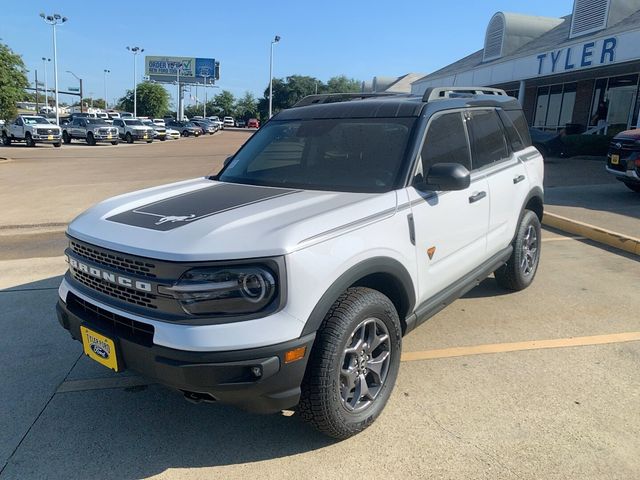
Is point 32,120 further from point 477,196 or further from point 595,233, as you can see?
point 477,196

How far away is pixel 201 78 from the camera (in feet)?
322

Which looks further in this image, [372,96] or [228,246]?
[372,96]

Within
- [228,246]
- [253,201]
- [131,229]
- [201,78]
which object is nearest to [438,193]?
[253,201]

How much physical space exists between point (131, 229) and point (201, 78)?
4043 inches

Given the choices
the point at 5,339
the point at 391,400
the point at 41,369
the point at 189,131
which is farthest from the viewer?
the point at 189,131

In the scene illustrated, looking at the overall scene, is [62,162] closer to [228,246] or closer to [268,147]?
[268,147]

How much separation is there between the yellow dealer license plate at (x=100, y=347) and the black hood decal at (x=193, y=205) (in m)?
0.61

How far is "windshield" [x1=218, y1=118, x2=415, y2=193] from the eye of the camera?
3.34 meters

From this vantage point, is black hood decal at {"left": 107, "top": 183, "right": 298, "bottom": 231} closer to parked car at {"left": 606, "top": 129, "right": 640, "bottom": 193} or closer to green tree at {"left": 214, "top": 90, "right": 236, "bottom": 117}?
parked car at {"left": 606, "top": 129, "right": 640, "bottom": 193}

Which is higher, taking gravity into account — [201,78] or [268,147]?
[201,78]

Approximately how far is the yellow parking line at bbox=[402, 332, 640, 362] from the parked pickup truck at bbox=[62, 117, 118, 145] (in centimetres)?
3486

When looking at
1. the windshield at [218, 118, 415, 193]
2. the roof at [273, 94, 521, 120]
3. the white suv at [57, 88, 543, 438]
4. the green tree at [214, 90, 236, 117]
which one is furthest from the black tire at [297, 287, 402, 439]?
the green tree at [214, 90, 236, 117]

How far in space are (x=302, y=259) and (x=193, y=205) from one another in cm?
94

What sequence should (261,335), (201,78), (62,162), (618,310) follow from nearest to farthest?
(261,335) → (618,310) → (62,162) → (201,78)
